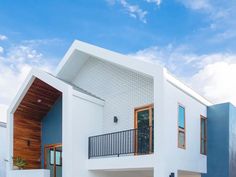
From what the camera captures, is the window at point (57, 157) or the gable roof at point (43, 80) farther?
the window at point (57, 157)

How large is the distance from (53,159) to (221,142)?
22.5 ft

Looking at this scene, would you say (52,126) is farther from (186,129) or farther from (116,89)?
(186,129)

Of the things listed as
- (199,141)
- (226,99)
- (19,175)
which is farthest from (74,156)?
(226,99)

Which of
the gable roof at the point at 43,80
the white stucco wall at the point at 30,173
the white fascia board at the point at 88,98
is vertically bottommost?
the white stucco wall at the point at 30,173

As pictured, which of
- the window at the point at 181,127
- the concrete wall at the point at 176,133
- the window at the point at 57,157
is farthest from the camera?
the window at the point at 57,157

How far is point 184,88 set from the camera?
11273 mm

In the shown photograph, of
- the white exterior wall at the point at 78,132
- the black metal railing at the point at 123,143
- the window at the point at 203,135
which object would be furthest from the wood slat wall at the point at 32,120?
the window at the point at 203,135

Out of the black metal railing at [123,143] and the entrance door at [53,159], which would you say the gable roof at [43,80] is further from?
the entrance door at [53,159]

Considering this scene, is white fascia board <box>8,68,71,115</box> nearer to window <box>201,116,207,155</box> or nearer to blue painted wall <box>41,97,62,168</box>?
blue painted wall <box>41,97,62,168</box>

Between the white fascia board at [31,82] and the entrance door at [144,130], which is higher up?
the white fascia board at [31,82]

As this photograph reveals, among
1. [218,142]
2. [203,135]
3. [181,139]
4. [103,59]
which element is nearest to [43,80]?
[103,59]

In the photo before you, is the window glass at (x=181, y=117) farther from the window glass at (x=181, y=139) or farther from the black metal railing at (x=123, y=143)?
the black metal railing at (x=123, y=143)

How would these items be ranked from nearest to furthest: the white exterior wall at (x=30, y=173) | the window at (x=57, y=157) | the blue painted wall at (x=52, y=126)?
the white exterior wall at (x=30, y=173) < the window at (x=57, y=157) < the blue painted wall at (x=52, y=126)

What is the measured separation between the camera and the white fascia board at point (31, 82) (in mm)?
11677
